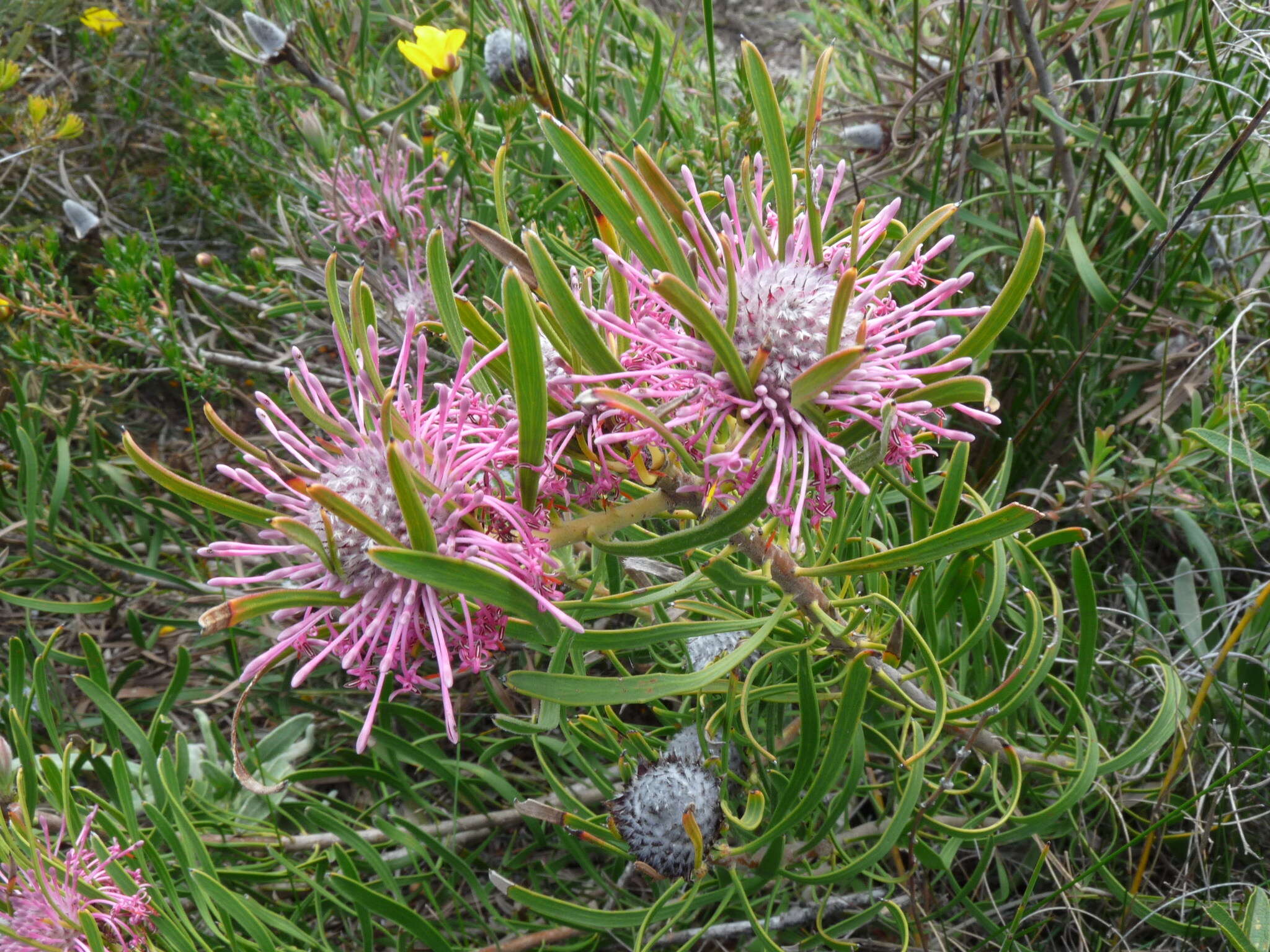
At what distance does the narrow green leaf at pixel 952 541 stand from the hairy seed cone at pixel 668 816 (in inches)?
14.6

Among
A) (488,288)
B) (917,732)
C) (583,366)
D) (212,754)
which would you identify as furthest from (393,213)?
(917,732)

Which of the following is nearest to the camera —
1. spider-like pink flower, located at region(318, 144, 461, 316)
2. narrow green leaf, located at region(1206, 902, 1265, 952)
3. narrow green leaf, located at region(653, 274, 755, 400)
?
narrow green leaf, located at region(653, 274, 755, 400)

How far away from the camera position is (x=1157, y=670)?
1254 millimetres

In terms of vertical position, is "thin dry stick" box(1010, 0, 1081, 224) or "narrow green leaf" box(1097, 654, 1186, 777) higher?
"thin dry stick" box(1010, 0, 1081, 224)

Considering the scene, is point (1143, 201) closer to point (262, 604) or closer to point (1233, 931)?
point (1233, 931)

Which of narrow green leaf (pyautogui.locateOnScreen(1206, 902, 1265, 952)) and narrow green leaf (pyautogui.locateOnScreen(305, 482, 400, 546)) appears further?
narrow green leaf (pyautogui.locateOnScreen(1206, 902, 1265, 952))

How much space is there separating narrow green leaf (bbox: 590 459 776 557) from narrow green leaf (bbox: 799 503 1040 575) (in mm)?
142

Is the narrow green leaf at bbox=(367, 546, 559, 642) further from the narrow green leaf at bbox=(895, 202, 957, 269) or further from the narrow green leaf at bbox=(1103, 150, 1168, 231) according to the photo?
the narrow green leaf at bbox=(1103, 150, 1168, 231)

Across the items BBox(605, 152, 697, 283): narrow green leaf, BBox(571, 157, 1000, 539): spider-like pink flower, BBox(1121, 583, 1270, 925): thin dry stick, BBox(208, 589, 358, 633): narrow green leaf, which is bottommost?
BBox(1121, 583, 1270, 925): thin dry stick

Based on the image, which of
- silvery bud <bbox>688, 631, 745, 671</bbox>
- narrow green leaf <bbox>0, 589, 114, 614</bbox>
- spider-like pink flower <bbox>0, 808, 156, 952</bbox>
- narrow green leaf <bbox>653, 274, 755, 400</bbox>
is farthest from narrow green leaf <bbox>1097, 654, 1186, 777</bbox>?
narrow green leaf <bbox>0, 589, 114, 614</bbox>

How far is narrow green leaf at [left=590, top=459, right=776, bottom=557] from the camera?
487 millimetres

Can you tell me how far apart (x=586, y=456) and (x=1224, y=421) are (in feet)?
3.46

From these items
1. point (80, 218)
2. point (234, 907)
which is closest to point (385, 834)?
point (234, 907)

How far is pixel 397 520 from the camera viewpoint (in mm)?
570
